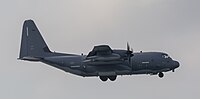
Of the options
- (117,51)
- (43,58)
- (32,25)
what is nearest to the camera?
(117,51)

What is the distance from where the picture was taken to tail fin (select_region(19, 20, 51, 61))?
6519cm

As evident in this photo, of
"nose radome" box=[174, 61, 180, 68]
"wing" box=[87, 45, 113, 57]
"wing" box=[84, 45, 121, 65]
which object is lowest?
"nose radome" box=[174, 61, 180, 68]

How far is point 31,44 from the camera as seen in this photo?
66.5m

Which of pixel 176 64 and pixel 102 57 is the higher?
pixel 102 57

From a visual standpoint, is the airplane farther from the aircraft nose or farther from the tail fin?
the tail fin

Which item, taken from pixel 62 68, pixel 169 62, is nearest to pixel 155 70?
pixel 169 62

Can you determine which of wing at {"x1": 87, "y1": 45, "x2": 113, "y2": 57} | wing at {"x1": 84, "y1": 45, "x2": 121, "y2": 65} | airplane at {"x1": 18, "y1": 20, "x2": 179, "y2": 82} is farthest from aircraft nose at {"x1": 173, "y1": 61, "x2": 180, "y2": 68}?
wing at {"x1": 87, "y1": 45, "x2": 113, "y2": 57}

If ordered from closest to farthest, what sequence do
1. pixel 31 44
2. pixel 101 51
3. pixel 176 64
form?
pixel 101 51 < pixel 176 64 < pixel 31 44

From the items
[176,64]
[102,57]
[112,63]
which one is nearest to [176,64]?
[176,64]

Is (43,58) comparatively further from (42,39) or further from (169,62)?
(169,62)

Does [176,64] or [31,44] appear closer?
[176,64]

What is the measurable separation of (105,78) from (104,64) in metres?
2.35

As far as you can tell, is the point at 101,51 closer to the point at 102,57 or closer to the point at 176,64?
the point at 102,57

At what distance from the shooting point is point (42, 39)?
67.9 metres
